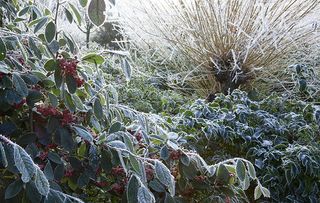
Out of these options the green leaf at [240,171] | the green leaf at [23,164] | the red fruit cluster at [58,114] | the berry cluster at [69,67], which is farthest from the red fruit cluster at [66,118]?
the green leaf at [240,171]

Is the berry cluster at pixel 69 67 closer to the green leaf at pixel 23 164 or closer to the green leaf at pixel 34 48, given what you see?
the green leaf at pixel 34 48

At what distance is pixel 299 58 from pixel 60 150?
2692mm

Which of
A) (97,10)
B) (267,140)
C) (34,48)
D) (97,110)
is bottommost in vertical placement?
(267,140)

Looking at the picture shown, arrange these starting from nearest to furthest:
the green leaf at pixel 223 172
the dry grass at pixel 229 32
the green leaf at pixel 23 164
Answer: the green leaf at pixel 23 164, the green leaf at pixel 223 172, the dry grass at pixel 229 32

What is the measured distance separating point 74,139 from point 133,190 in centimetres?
28

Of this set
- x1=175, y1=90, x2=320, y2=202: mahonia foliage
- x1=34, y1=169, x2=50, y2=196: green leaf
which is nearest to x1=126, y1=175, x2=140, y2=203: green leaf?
x1=34, y1=169, x2=50, y2=196: green leaf

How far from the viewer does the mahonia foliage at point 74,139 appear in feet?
3.20

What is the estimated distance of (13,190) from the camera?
→ 862 millimetres

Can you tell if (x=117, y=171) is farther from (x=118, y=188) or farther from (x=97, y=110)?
(x=97, y=110)

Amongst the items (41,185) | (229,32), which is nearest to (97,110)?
(41,185)

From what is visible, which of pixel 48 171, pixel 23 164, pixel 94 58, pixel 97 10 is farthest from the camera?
pixel 94 58

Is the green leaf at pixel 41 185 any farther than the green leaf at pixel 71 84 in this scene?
No

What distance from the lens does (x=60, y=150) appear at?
114 cm

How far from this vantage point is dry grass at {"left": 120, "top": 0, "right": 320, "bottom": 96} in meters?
3.22
